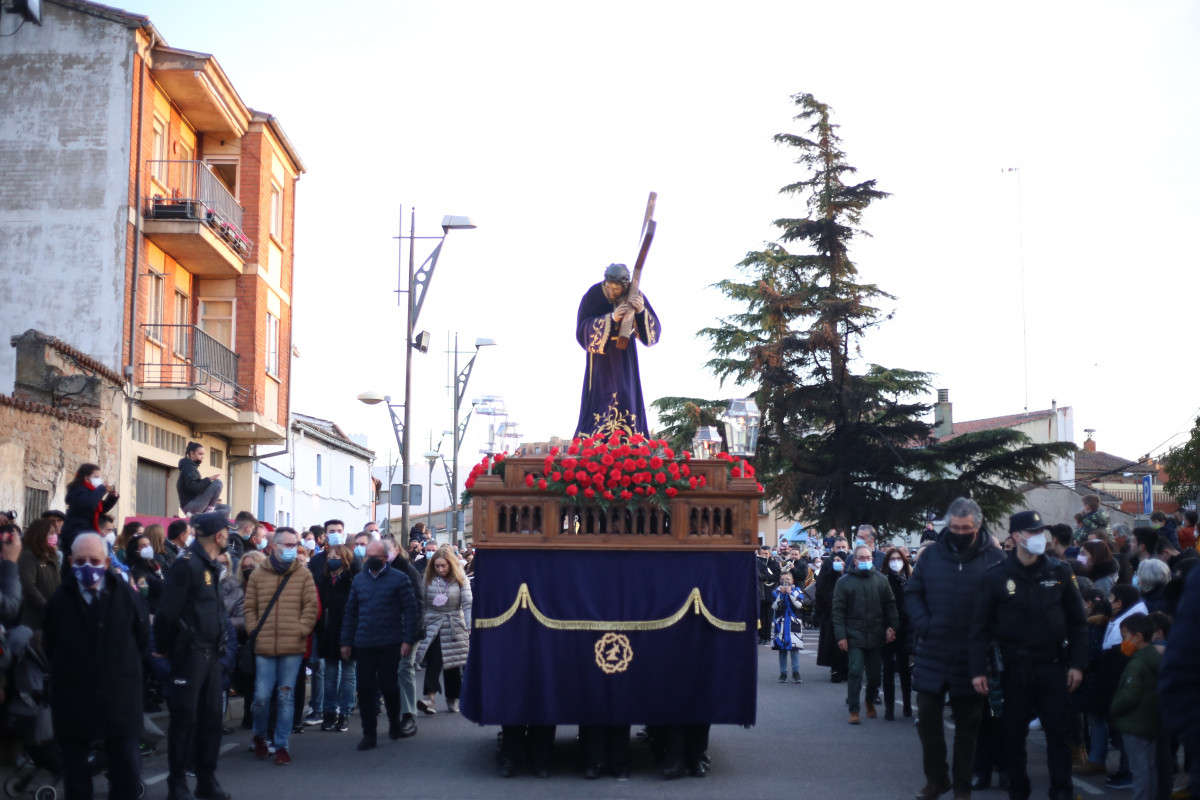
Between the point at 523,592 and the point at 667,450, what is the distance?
157 cm

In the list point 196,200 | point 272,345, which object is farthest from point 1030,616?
point 272,345

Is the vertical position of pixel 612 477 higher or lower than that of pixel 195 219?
lower

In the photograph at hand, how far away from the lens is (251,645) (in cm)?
1218

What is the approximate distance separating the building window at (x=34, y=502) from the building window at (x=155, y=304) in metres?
7.86

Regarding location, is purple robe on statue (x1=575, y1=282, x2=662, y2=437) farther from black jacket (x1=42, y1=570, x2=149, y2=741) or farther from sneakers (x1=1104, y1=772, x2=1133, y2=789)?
sneakers (x1=1104, y1=772, x2=1133, y2=789)

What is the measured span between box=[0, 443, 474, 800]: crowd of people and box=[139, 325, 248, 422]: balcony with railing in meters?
9.12

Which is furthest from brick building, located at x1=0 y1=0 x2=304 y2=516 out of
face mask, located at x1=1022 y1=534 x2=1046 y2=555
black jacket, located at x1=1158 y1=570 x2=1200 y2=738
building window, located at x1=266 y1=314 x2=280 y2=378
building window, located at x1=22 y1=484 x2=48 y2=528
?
black jacket, located at x1=1158 y1=570 x2=1200 y2=738

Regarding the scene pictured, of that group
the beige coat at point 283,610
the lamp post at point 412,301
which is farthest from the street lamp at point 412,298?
the beige coat at point 283,610

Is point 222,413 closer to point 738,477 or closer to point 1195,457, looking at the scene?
point 738,477

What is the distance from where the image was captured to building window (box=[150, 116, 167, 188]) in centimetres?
2651

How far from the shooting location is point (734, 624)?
10.4m

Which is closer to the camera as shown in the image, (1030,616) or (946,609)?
(1030,616)

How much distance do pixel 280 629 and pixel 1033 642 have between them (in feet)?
20.4

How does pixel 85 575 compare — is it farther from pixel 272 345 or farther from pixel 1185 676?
pixel 272 345
